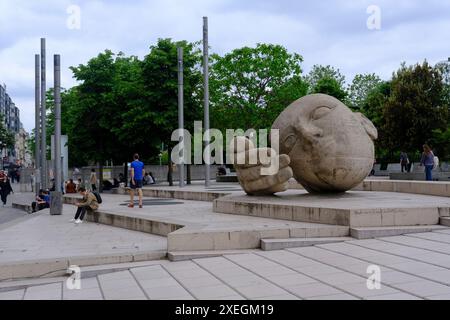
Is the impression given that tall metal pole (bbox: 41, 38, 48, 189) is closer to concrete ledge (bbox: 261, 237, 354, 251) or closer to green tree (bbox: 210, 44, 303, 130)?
green tree (bbox: 210, 44, 303, 130)

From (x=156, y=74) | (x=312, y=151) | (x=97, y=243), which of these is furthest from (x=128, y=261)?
(x=156, y=74)

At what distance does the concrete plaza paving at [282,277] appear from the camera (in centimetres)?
530

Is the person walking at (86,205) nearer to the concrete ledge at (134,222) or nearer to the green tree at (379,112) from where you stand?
the concrete ledge at (134,222)

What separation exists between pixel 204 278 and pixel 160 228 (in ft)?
12.8

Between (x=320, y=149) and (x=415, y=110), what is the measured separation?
1017 inches

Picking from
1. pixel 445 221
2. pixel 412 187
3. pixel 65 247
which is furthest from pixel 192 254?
pixel 412 187

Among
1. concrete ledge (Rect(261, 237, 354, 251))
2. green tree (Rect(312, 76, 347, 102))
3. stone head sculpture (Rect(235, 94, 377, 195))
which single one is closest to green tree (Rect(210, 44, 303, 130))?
green tree (Rect(312, 76, 347, 102))

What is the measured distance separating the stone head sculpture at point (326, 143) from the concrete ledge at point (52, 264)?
4.99 m

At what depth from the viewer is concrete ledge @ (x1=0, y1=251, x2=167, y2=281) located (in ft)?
22.3

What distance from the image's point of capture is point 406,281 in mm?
5512

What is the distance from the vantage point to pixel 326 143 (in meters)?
10.7

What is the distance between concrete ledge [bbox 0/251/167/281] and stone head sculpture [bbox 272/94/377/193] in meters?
4.99

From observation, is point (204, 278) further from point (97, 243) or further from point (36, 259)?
point (97, 243)

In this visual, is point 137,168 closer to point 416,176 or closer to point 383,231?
point 383,231
